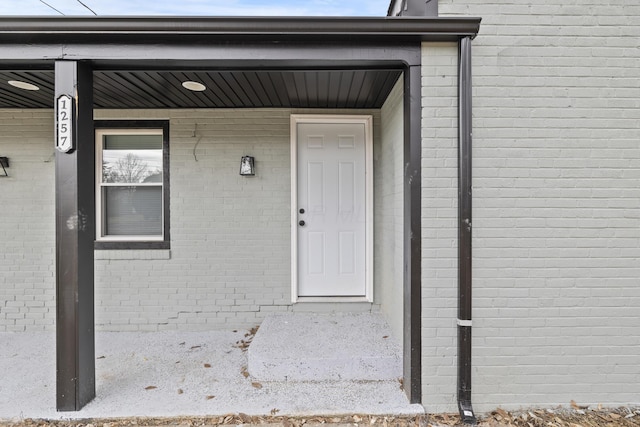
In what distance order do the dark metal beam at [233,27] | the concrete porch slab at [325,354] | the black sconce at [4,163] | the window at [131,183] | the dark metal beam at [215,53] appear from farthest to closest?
the window at [131,183]
the black sconce at [4,163]
the concrete porch slab at [325,354]
the dark metal beam at [215,53]
the dark metal beam at [233,27]

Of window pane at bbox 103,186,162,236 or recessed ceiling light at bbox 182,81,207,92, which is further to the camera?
window pane at bbox 103,186,162,236

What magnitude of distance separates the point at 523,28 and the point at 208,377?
3479 millimetres

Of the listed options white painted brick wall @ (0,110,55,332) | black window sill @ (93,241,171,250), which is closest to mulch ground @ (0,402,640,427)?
black window sill @ (93,241,171,250)

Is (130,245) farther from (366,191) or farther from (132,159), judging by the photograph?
(366,191)

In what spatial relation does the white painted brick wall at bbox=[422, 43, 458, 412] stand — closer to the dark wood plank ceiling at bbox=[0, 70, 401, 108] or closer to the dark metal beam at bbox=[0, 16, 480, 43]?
the dark metal beam at bbox=[0, 16, 480, 43]

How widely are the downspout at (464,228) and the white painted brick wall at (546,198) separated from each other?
70 mm

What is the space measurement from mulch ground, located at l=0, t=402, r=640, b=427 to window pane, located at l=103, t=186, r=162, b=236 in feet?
6.42

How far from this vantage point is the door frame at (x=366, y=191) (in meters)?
3.57

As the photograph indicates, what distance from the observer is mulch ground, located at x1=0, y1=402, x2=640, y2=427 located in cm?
210

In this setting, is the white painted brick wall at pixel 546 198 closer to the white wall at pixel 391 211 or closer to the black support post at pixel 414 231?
the black support post at pixel 414 231

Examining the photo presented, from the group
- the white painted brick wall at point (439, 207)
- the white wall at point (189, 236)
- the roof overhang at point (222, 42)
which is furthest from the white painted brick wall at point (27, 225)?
the white painted brick wall at point (439, 207)

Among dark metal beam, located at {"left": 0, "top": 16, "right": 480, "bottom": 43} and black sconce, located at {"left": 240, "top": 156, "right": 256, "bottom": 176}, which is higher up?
dark metal beam, located at {"left": 0, "top": 16, "right": 480, "bottom": 43}

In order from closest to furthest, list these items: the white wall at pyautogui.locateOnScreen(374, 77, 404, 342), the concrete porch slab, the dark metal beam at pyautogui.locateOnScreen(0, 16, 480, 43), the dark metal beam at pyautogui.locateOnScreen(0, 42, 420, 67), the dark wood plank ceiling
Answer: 1. the dark metal beam at pyautogui.locateOnScreen(0, 16, 480, 43)
2. the dark metal beam at pyautogui.locateOnScreen(0, 42, 420, 67)
3. the concrete porch slab
4. the dark wood plank ceiling
5. the white wall at pyautogui.locateOnScreen(374, 77, 404, 342)

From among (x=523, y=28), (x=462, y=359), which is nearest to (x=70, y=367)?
(x=462, y=359)
